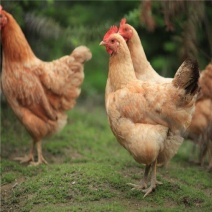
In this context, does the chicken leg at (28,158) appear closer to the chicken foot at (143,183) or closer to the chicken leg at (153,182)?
the chicken foot at (143,183)

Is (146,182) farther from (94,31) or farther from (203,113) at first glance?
(94,31)

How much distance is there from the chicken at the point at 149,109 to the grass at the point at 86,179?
1.38 ft

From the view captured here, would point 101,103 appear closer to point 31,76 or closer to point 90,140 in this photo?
point 90,140

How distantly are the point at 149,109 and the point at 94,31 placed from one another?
416 cm

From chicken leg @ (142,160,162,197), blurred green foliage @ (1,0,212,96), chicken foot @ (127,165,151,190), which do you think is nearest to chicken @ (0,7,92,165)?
blurred green foliage @ (1,0,212,96)

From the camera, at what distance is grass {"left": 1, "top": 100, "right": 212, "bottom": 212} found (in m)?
6.43

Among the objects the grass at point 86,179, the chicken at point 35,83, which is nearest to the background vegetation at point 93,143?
the grass at point 86,179

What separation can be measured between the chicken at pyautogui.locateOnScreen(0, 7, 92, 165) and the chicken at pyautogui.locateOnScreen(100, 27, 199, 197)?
5.99 feet

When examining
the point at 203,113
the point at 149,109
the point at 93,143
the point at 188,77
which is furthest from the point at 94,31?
the point at 188,77

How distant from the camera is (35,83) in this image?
26.6 feet

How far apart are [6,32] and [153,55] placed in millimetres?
6521

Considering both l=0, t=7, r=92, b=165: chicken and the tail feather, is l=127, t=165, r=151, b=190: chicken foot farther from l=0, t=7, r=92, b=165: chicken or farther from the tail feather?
l=0, t=7, r=92, b=165: chicken

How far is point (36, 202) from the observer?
21.4ft

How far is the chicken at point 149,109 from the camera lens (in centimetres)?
612
